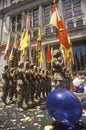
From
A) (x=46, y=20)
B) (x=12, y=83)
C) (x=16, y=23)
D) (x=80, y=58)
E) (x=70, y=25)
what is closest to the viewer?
(x=12, y=83)

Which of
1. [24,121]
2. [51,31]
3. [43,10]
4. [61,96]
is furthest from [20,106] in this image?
[43,10]

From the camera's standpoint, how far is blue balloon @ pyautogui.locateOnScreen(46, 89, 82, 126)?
4.14 meters

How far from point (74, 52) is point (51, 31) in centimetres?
482

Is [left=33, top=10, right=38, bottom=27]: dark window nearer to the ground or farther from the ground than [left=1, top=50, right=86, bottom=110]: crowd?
farther from the ground

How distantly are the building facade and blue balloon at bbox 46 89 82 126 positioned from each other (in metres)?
17.5

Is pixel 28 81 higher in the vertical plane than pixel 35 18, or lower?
lower

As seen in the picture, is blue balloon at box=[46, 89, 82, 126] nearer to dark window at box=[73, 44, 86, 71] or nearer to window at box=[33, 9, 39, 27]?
dark window at box=[73, 44, 86, 71]

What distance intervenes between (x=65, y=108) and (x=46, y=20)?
23396 mm

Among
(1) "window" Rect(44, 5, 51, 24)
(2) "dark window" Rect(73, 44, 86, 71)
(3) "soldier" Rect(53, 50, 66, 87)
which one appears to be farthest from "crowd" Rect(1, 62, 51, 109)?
(1) "window" Rect(44, 5, 51, 24)

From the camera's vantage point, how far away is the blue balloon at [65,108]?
13.6 ft

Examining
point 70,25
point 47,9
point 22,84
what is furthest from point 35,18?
point 22,84

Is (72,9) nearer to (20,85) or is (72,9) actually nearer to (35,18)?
(35,18)

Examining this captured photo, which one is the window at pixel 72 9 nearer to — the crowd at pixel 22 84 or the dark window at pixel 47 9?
the dark window at pixel 47 9

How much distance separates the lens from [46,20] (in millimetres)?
26234
